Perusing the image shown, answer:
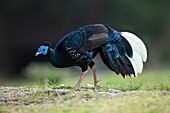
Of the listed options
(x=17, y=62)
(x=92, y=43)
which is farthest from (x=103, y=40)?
(x=17, y=62)

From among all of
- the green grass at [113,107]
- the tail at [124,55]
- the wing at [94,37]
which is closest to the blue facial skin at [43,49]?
the wing at [94,37]

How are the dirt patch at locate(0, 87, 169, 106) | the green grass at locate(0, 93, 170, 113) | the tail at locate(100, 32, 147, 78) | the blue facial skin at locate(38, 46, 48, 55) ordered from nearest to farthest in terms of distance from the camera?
the green grass at locate(0, 93, 170, 113), the dirt patch at locate(0, 87, 169, 106), the blue facial skin at locate(38, 46, 48, 55), the tail at locate(100, 32, 147, 78)

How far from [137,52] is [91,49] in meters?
0.81

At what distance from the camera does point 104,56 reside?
13.8 ft

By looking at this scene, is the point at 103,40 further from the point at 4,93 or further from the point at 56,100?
the point at 4,93

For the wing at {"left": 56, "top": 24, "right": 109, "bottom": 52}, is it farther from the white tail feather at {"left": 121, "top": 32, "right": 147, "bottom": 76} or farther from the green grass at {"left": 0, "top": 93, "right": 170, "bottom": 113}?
the green grass at {"left": 0, "top": 93, "right": 170, "bottom": 113}

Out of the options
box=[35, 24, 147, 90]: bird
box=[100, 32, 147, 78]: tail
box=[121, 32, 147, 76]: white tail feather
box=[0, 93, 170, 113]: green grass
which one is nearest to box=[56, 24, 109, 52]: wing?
box=[35, 24, 147, 90]: bird

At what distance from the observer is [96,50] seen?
425 cm

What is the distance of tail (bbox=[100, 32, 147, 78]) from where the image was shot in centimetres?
421

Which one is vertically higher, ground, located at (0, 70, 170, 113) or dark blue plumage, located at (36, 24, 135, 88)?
dark blue plumage, located at (36, 24, 135, 88)

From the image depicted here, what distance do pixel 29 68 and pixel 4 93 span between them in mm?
2301

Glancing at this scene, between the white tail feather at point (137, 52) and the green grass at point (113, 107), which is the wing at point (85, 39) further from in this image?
the green grass at point (113, 107)

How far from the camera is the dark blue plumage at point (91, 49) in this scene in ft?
13.1

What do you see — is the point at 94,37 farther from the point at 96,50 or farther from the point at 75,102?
the point at 75,102
